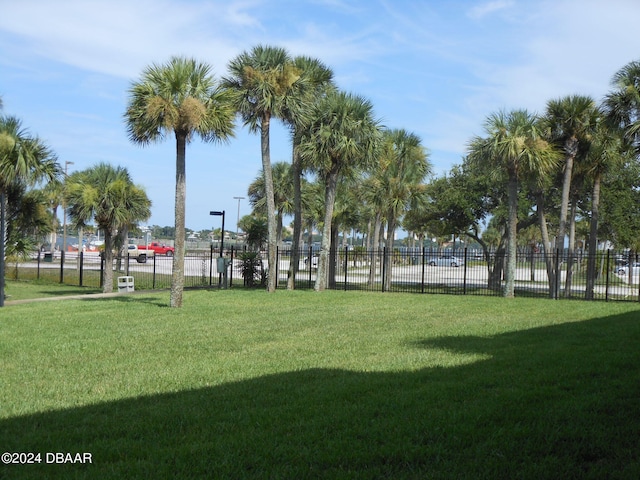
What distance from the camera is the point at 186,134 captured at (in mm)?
18359

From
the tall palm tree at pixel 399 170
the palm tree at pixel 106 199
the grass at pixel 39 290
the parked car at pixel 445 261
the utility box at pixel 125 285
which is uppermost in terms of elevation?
the tall palm tree at pixel 399 170

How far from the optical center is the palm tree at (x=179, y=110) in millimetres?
17359

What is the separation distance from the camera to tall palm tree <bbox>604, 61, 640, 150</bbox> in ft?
67.4

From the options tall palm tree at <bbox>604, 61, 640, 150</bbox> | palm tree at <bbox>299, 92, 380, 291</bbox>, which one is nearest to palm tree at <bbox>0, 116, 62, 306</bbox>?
palm tree at <bbox>299, 92, 380, 291</bbox>

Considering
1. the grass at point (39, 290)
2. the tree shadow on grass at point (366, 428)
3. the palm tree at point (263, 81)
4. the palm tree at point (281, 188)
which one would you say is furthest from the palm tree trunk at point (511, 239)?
the grass at point (39, 290)

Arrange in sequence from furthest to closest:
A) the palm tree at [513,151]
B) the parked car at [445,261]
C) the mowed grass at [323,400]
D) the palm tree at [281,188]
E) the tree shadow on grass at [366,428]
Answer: the palm tree at [281,188]
the parked car at [445,261]
the palm tree at [513,151]
the mowed grass at [323,400]
the tree shadow on grass at [366,428]

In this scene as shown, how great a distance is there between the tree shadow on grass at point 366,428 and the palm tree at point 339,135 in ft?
55.9

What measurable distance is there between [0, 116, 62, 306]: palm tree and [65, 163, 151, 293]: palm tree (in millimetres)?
4957

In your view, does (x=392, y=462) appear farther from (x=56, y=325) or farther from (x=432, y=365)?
(x=56, y=325)

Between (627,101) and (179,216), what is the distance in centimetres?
1438

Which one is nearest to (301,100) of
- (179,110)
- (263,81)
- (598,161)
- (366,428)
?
(263,81)

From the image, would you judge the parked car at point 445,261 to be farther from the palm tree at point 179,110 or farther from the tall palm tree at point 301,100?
the palm tree at point 179,110

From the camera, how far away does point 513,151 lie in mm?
22984

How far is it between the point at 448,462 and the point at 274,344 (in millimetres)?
6706
